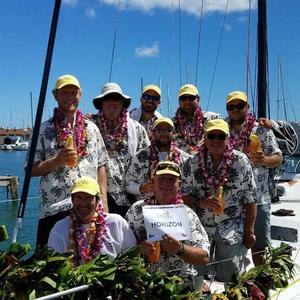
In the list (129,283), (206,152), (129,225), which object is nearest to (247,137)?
(206,152)

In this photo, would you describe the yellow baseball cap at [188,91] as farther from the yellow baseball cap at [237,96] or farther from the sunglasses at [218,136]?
the sunglasses at [218,136]

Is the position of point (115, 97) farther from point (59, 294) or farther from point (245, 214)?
point (59, 294)

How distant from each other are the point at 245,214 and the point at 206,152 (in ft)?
2.00

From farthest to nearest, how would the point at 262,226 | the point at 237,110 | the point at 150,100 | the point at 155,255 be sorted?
the point at 150,100 < the point at 262,226 < the point at 237,110 < the point at 155,255

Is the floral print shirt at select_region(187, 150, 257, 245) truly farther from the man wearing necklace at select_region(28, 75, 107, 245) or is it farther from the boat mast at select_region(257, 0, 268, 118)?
the boat mast at select_region(257, 0, 268, 118)

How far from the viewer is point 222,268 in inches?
161

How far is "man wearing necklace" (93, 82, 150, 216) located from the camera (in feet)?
14.4

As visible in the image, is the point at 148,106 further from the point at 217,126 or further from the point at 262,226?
the point at 262,226

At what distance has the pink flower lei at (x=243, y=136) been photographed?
14.9ft

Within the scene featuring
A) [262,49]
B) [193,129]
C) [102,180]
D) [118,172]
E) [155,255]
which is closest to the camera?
[155,255]

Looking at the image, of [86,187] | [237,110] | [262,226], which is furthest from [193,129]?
[86,187]

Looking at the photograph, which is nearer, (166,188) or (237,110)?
(166,188)

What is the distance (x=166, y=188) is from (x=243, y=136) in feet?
4.25

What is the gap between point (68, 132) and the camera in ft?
13.1
